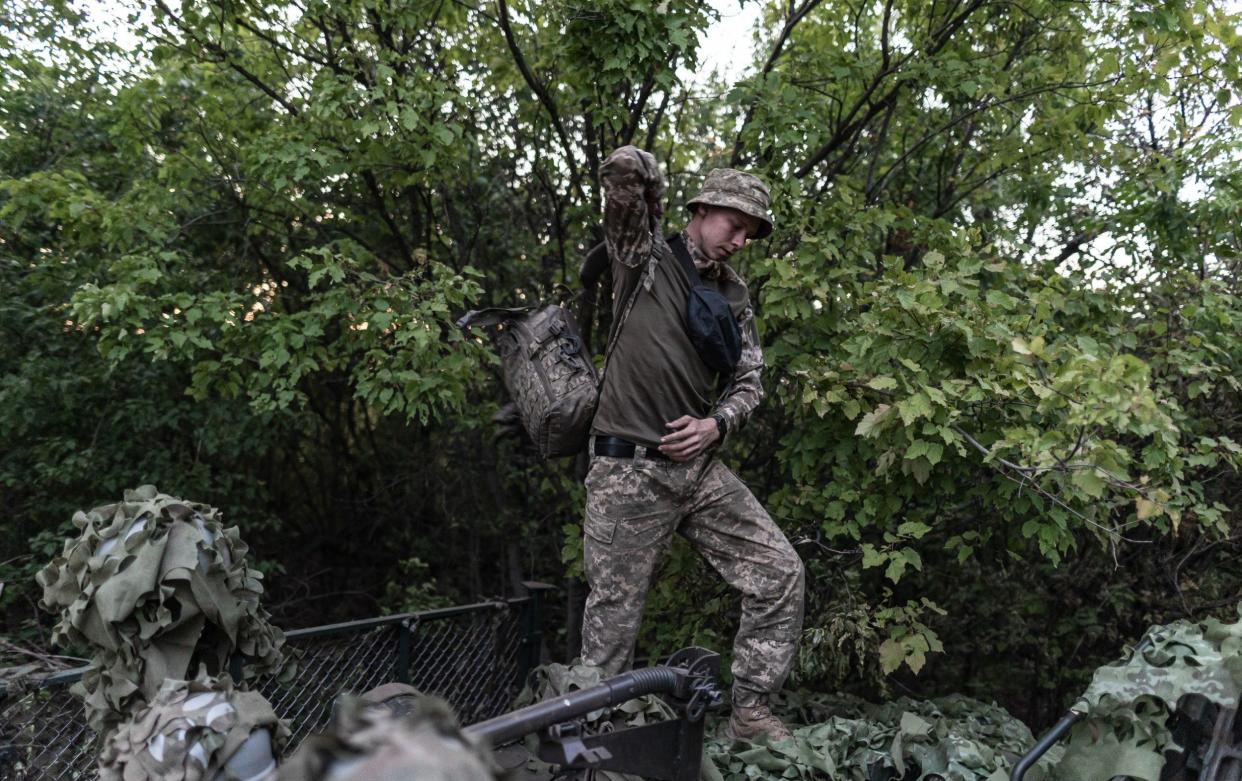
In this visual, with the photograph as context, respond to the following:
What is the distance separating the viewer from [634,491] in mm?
3369

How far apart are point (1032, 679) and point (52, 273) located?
556 centimetres

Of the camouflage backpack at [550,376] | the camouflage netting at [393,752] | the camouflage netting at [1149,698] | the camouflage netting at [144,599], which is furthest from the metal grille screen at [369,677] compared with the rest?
the camouflage netting at [1149,698]

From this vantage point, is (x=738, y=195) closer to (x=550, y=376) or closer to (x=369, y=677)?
(x=550, y=376)

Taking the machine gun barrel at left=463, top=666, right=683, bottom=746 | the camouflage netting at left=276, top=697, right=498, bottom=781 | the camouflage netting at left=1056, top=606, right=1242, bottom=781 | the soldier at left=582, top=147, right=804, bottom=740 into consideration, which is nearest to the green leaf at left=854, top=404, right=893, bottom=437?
the soldier at left=582, top=147, right=804, bottom=740

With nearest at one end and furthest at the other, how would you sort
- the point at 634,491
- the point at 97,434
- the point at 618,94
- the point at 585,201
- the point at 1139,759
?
the point at 1139,759 → the point at 634,491 → the point at 618,94 → the point at 585,201 → the point at 97,434

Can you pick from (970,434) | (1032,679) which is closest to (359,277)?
(970,434)

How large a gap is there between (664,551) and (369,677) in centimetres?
120

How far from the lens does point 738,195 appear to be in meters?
3.49

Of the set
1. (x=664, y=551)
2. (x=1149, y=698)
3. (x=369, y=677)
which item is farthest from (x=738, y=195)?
(x=369, y=677)

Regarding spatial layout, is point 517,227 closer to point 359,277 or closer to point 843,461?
point 359,277

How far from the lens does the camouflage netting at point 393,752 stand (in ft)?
3.68

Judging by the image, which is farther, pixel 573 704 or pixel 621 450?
pixel 621 450

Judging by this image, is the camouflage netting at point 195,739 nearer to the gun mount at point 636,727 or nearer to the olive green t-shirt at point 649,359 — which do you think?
the gun mount at point 636,727

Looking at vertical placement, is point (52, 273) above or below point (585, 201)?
below
